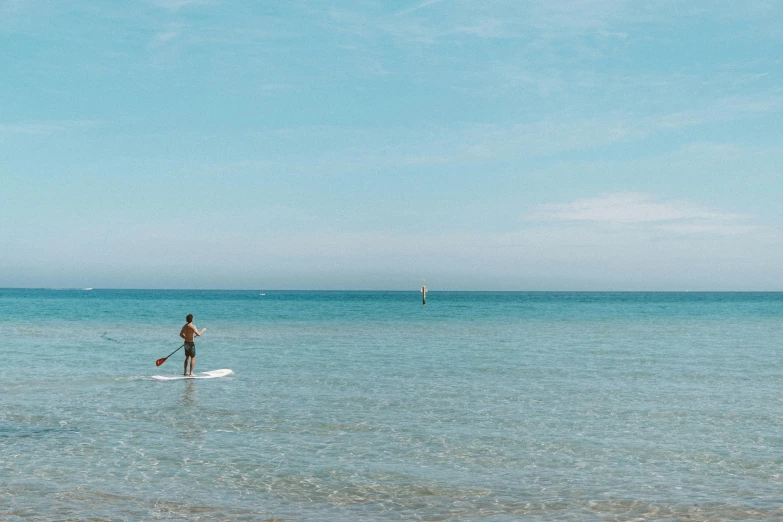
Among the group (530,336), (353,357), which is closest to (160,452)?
(353,357)

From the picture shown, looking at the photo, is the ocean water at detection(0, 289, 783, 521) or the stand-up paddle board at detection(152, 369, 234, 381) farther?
the stand-up paddle board at detection(152, 369, 234, 381)

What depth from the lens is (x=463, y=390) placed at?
21.6 m

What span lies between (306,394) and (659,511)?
39.9 ft

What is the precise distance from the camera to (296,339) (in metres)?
43.8

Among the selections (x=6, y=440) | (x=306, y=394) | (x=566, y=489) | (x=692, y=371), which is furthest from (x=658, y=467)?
(x=692, y=371)

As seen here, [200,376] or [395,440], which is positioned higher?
[395,440]

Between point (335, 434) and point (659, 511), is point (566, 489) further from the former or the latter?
point (335, 434)

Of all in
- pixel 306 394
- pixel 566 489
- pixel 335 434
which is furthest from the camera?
pixel 306 394

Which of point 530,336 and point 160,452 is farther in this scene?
point 530,336

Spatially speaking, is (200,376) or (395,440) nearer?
(395,440)

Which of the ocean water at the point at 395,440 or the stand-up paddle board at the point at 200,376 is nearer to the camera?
the ocean water at the point at 395,440

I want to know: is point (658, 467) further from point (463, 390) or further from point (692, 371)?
point (692, 371)

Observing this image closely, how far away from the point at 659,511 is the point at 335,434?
280 inches

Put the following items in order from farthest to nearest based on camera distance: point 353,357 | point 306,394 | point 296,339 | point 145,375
Answer: 1. point 296,339
2. point 353,357
3. point 145,375
4. point 306,394
